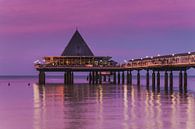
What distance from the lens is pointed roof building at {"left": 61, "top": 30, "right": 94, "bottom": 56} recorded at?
486ft

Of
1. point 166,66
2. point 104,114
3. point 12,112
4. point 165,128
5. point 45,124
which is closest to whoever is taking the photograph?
point 165,128

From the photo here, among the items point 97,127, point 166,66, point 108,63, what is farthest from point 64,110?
point 108,63

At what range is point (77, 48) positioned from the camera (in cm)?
15050

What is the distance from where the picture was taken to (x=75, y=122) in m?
37.2

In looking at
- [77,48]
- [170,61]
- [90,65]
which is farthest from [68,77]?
[170,61]

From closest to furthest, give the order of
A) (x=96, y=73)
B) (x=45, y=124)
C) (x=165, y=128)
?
(x=165, y=128), (x=45, y=124), (x=96, y=73)

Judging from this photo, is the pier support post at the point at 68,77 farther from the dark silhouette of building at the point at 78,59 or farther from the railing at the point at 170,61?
the railing at the point at 170,61

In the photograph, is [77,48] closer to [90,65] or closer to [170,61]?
[90,65]

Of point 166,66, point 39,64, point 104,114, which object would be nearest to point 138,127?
point 104,114

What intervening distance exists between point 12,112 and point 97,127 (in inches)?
532

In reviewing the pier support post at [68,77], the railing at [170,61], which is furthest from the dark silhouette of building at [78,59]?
the railing at [170,61]

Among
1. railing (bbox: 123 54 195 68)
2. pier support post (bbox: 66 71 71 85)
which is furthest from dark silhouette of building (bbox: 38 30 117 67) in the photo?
railing (bbox: 123 54 195 68)

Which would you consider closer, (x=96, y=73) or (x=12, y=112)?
(x=12, y=112)

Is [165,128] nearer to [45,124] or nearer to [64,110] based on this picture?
[45,124]
